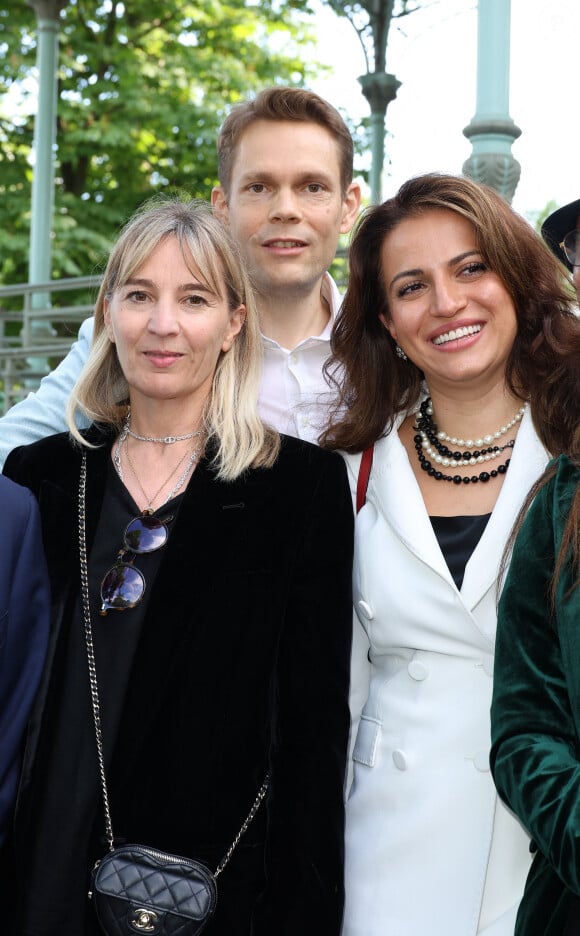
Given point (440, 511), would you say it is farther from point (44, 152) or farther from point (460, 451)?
point (44, 152)

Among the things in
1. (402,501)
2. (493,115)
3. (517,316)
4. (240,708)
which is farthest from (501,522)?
(493,115)

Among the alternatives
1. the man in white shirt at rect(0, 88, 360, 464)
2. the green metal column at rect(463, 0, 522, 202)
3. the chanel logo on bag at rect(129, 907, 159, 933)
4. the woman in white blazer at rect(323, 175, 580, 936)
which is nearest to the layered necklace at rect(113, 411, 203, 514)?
the woman in white blazer at rect(323, 175, 580, 936)

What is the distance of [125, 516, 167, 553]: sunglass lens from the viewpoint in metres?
2.73

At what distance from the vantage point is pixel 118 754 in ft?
8.36

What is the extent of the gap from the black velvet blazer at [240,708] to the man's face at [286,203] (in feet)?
4.35

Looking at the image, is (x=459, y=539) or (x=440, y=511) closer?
(x=459, y=539)

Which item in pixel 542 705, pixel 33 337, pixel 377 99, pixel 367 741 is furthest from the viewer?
pixel 33 337

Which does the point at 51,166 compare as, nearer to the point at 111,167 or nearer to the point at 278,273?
the point at 111,167

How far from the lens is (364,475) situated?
310cm

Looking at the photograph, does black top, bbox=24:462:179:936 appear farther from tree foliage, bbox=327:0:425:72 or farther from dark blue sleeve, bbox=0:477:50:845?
tree foliage, bbox=327:0:425:72

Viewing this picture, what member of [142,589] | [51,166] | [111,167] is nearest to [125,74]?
[111,167]

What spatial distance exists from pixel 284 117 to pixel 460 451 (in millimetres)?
1595

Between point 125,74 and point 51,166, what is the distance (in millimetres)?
5142

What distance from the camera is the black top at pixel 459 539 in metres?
2.78
